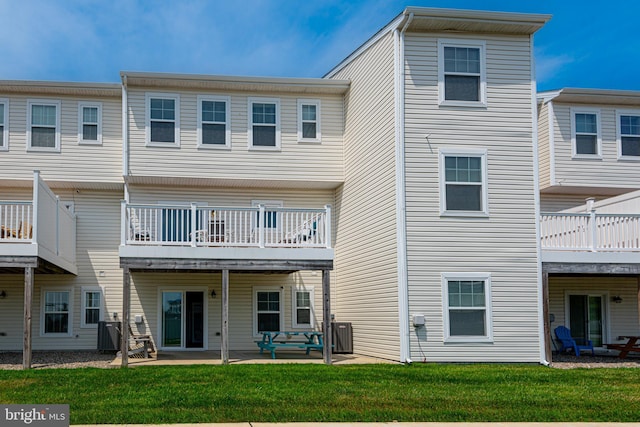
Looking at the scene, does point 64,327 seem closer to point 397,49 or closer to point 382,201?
point 382,201

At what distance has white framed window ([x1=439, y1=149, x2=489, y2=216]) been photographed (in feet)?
55.6

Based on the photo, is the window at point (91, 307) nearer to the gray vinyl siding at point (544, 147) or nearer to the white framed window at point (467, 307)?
the white framed window at point (467, 307)

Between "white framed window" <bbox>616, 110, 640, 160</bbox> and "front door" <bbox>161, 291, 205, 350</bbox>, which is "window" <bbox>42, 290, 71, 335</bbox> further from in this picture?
"white framed window" <bbox>616, 110, 640, 160</bbox>

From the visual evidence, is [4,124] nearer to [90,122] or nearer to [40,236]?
[90,122]

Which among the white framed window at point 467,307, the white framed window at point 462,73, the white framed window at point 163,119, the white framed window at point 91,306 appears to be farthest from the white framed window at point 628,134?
the white framed window at point 91,306

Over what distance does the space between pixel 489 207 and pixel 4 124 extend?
13.2 metres

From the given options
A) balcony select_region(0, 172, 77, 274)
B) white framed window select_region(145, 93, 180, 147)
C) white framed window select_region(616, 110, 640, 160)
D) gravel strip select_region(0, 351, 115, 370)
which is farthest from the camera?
white framed window select_region(616, 110, 640, 160)

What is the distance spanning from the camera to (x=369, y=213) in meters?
18.5

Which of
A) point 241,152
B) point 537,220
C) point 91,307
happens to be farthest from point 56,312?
point 537,220

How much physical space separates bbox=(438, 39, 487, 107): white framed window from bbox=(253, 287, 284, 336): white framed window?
763 centimetres

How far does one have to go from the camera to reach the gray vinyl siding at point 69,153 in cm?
2009

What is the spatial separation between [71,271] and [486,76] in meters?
11.8

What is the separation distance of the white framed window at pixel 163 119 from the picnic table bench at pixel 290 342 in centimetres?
585

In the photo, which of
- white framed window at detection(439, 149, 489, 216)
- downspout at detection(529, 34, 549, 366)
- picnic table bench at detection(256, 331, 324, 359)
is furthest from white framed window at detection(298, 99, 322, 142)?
downspout at detection(529, 34, 549, 366)
